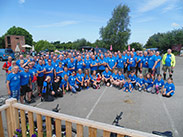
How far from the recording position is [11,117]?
8.45 ft

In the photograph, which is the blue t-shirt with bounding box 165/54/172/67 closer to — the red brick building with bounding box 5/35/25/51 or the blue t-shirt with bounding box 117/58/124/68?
the blue t-shirt with bounding box 117/58/124/68

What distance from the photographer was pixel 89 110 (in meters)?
5.19

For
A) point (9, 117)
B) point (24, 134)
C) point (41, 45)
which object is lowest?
point (24, 134)

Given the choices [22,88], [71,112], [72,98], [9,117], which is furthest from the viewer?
[72,98]

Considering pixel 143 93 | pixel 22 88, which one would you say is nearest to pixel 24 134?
pixel 22 88

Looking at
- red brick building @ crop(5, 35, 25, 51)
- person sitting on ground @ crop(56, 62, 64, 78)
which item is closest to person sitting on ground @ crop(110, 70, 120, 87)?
person sitting on ground @ crop(56, 62, 64, 78)

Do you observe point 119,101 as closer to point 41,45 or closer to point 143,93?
point 143,93

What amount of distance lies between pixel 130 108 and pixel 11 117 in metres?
4.19

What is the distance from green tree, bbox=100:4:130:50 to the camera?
3453 cm

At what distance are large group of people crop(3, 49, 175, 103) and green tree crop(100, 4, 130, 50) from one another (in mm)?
26696

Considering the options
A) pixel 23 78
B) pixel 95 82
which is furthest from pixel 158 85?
pixel 23 78

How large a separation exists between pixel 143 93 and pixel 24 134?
19.4 ft

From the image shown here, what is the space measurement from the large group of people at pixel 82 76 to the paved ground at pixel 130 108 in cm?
51

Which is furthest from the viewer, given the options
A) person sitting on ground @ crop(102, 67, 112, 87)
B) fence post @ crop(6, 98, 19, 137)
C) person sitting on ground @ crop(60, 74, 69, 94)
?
person sitting on ground @ crop(102, 67, 112, 87)
